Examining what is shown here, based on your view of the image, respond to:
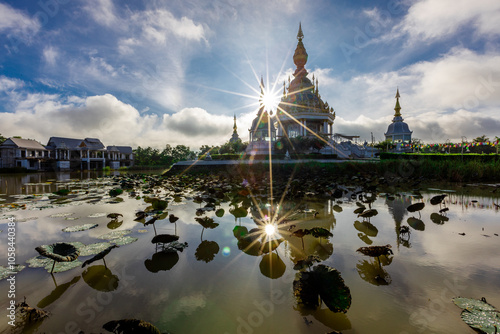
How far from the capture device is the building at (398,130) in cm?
5249

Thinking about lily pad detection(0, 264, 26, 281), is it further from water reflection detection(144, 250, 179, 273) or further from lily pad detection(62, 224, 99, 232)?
water reflection detection(144, 250, 179, 273)

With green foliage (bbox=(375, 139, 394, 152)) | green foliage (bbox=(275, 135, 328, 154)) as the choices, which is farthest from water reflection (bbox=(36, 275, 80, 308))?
green foliage (bbox=(375, 139, 394, 152))

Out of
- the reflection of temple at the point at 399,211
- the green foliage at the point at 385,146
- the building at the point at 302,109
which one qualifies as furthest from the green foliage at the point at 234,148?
the reflection of temple at the point at 399,211

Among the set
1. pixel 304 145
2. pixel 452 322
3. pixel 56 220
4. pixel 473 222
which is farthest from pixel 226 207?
pixel 304 145

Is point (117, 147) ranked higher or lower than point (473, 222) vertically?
higher

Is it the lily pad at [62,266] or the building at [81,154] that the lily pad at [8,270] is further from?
the building at [81,154]

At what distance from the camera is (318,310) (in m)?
2.08

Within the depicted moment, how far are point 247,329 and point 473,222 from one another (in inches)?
235

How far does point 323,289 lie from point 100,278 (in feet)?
8.67

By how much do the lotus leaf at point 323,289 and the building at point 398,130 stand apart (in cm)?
6033

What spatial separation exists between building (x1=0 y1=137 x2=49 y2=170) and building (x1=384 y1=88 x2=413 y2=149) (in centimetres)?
7960

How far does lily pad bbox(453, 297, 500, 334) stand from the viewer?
1758 mm

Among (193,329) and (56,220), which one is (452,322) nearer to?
(193,329)

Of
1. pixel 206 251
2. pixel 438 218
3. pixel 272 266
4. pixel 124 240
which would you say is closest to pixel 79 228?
pixel 124 240
